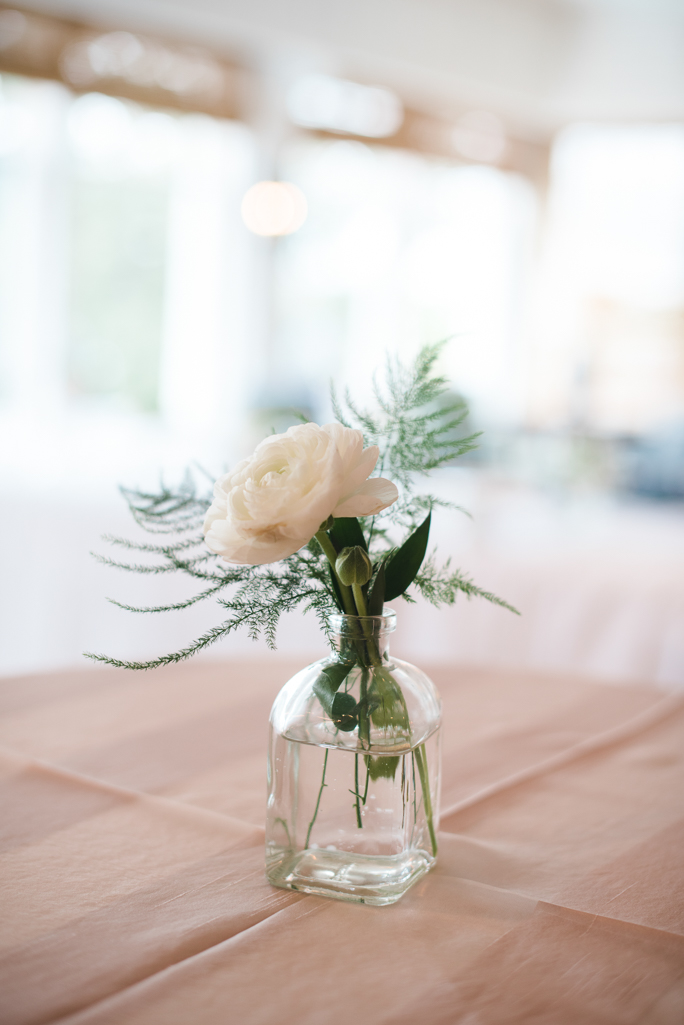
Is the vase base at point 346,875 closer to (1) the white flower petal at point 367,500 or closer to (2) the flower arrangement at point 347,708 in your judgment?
(2) the flower arrangement at point 347,708

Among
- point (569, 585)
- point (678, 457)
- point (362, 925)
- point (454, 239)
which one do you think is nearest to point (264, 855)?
point (362, 925)

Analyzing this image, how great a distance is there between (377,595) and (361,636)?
0.09 ft

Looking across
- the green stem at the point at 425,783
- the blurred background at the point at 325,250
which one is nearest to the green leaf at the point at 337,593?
the green stem at the point at 425,783

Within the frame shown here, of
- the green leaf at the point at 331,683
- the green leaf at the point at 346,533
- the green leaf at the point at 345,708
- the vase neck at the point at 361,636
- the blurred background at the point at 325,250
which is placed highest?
the blurred background at the point at 325,250

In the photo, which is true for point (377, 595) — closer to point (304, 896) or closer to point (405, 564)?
point (405, 564)

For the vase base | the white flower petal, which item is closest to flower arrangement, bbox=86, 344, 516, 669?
the white flower petal

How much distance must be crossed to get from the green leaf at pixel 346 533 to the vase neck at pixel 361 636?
5cm

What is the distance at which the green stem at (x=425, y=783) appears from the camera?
1.99ft

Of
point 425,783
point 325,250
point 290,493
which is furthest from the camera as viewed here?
point 325,250

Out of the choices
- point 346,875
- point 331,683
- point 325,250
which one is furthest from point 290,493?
point 325,250

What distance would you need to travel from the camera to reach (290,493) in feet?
1.68

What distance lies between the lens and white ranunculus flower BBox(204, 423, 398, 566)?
511 millimetres

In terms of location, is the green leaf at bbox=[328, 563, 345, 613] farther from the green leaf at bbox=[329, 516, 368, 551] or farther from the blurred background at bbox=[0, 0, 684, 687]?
the blurred background at bbox=[0, 0, 684, 687]

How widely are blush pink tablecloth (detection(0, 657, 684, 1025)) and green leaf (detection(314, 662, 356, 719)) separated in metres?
0.13
